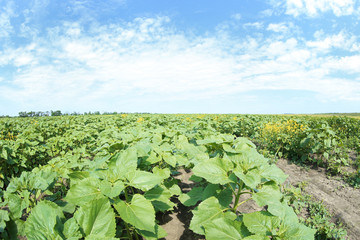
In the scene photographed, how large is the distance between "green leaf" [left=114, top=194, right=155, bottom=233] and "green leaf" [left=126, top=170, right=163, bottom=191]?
137 mm

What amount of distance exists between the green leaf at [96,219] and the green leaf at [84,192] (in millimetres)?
217

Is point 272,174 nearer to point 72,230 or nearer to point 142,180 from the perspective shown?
point 142,180

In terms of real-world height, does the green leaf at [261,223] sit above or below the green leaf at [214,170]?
below

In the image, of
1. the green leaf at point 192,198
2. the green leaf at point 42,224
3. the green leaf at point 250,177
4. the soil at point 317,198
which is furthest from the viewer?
the soil at point 317,198

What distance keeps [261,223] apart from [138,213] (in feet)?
3.10

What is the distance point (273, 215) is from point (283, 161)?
507cm

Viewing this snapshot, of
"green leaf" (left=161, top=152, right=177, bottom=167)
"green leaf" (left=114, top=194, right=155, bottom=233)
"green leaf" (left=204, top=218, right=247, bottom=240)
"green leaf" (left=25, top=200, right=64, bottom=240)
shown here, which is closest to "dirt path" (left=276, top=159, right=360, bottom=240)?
"green leaf" (left=204, top=218, right=247, bottom=240)

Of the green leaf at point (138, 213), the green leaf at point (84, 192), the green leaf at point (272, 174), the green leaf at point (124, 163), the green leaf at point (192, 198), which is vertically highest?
the green leaf at point (124, 163)

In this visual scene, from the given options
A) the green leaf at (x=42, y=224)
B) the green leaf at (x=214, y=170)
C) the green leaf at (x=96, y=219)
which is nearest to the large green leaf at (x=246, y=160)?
the green leaf at (x=214, y=170)

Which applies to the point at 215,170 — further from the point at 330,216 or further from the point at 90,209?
the point at 330,216

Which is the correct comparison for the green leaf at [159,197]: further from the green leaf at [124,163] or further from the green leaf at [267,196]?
the green leaf at [267,196]

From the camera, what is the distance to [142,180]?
1.63 metres

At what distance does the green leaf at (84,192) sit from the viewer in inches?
58.6

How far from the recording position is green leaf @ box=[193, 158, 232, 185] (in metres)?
1.73
